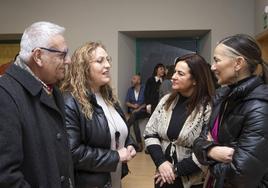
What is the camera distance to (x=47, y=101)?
1383 millimetres

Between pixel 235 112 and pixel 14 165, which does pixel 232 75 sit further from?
pixel 14 165

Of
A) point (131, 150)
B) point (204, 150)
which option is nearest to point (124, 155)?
point (131, 150)

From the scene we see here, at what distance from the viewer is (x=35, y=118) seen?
131 cm

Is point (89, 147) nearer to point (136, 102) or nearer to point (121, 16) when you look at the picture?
point (121, 16)

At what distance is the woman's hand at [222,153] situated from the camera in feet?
5.10

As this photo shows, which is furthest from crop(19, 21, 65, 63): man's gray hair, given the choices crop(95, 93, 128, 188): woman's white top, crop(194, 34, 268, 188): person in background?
crop(194, 34, 268, 188): person in background

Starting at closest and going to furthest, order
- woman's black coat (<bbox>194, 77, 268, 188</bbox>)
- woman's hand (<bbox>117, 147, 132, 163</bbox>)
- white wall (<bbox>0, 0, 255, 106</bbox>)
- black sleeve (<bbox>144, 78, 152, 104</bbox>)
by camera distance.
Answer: woman's black coat (<bbox>194, 77, 268, 188</bbox>), woman's hand (<bbox>117, 147, 132, 163</bbox>), white wall (<bbox>0, 0, 255, 106</bbox>), black sleeve (<bbox>144, 78, 152, 104</bbox>)

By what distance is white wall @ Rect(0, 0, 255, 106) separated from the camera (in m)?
6.02

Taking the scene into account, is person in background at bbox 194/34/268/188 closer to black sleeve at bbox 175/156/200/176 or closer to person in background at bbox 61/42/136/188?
black sleeve at bbox 175/156/200/176

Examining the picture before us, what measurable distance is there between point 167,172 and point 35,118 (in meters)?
1.02

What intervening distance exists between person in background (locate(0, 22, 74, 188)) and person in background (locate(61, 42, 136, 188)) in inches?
13.4

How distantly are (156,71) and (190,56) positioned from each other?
443cm

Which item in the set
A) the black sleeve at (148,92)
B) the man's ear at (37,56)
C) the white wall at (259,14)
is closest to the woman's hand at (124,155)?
the man's ear at (37,56)

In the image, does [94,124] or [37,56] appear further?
[94,124]
